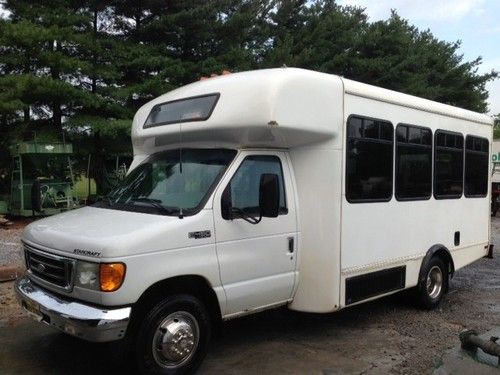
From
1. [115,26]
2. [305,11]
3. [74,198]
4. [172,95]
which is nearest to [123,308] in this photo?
[172,95]

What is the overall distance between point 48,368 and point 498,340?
4.48 meters

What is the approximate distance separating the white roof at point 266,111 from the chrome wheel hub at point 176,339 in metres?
1.74

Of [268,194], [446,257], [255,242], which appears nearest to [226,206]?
[268,194]

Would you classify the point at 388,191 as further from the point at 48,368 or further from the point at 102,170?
the point at 102,170

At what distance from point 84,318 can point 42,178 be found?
525 inches

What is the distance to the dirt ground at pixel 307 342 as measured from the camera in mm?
5133

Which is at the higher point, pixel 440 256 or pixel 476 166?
pixel 476 166

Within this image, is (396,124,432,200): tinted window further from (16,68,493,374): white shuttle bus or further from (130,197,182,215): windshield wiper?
(130,197,182,215): windshield wiper

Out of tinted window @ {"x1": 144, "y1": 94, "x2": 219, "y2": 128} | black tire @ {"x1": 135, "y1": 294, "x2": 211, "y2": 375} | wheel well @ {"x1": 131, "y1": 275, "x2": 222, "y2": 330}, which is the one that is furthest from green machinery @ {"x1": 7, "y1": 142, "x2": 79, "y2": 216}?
black tire @ {"x1": 135, "y1": 294, "x2": 211, "y2": 375}

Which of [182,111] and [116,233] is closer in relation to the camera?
[116,233]

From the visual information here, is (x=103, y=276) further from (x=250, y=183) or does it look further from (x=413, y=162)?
(x=413, y=162)

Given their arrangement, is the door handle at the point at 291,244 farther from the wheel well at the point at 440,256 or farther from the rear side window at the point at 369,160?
the wheel well at the point at 440,256

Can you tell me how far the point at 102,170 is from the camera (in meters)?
19.5

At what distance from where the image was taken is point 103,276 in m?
4.14
